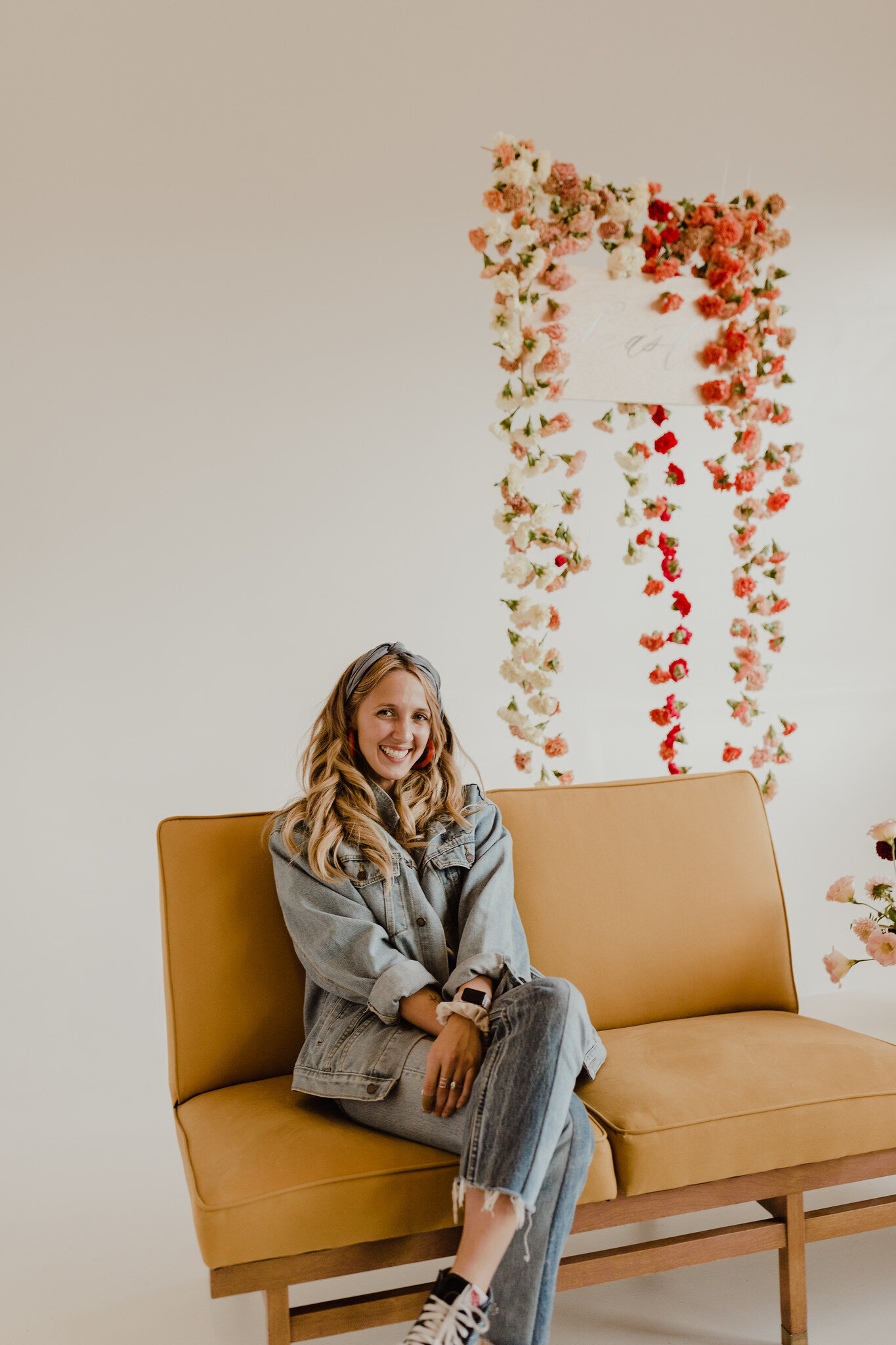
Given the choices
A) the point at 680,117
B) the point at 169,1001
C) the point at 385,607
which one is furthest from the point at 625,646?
the point at 169,1001

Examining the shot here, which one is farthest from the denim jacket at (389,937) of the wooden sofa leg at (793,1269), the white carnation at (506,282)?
the white carnation at (506,282)

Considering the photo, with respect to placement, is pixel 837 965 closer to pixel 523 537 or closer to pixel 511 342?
pixel 523 537

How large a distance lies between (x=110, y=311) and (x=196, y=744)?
4.10 feet

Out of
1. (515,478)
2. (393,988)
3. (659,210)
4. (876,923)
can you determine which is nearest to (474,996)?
(393,988)

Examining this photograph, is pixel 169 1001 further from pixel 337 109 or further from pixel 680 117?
pixel 680 117

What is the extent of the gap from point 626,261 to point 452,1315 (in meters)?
2.05

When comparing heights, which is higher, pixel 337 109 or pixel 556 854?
pixel 337 109

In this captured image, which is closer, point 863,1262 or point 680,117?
point 863,1262

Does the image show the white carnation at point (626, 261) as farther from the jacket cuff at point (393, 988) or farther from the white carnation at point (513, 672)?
the jacket cuff at point (393, 988)

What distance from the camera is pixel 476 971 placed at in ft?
5.67

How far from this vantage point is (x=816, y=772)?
3746 millimetres

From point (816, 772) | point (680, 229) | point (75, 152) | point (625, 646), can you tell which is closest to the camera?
point (680, 229)

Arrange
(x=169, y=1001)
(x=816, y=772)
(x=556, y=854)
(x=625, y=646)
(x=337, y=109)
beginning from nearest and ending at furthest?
(x=169, y=1001) < (x=556, y=854) < (x=337, y=109) < (x=625, y=646) < (x=816, y=772)

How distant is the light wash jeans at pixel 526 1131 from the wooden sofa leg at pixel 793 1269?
1.51 feet
